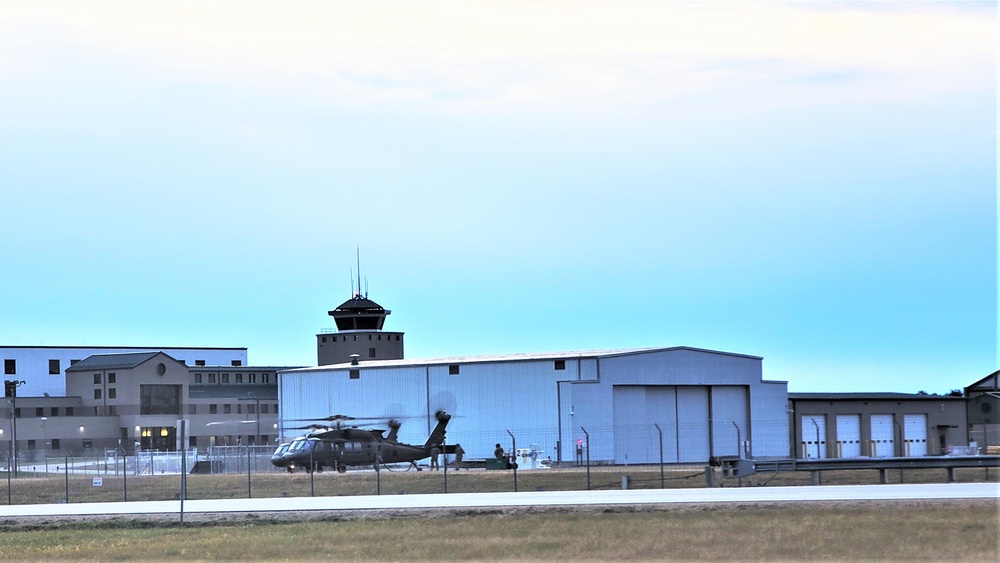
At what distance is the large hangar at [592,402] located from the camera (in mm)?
62000

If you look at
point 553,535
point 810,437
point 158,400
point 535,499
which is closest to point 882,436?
point 810,437

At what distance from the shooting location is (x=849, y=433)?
7212 cm

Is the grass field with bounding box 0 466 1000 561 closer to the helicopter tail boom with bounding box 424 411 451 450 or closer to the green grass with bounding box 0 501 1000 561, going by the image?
the green grass with bounding box 0 501 1000 561

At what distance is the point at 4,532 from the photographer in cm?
2878

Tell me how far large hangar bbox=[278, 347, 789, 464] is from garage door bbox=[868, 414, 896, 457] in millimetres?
6915

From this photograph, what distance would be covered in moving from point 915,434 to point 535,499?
46.8 m

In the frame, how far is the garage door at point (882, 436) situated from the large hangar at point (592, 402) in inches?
272

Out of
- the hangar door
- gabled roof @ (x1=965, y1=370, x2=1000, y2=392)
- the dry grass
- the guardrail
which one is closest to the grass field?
the guardrail

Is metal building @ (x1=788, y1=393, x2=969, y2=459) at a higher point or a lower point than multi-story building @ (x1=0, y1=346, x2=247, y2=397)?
lower

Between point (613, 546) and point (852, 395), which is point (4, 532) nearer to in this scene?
point (613, 546)

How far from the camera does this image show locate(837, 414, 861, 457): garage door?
7175cm

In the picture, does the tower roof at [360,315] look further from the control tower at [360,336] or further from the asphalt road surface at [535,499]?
the asphalt road surface at [535,499]

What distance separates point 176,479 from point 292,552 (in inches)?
1155

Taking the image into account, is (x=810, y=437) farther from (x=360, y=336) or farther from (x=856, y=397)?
(x=360, y=336)
